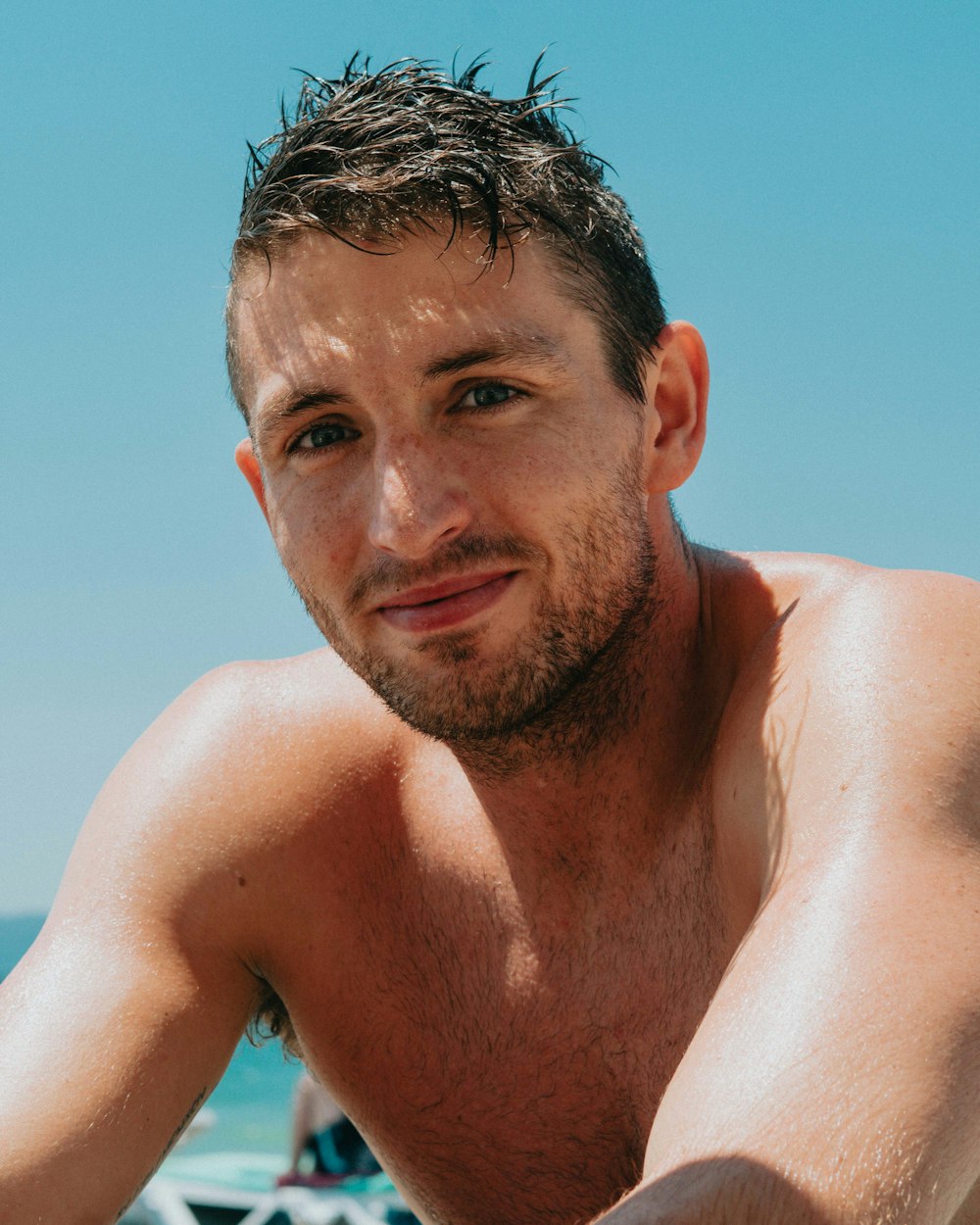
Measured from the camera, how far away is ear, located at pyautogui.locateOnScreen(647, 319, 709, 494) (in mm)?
2402

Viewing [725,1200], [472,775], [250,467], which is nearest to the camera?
A: [725,1200]

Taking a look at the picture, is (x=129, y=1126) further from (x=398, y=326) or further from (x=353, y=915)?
(x=398, y=326)

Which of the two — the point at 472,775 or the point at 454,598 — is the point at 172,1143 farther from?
the point at 454,598

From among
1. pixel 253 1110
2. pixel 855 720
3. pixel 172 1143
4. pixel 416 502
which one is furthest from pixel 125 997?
pixel 253 1110

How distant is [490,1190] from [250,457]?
57.2 inches

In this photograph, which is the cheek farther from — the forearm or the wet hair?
the forearm

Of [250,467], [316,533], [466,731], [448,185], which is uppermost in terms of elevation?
[448,185]

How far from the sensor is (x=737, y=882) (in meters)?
1.95

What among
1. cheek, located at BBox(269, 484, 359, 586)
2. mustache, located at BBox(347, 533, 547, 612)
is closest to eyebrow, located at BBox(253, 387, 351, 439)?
cheek, located at BBox(269, 484, 359, 586)

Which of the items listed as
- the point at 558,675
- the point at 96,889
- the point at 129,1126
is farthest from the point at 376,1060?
the point at 558,675

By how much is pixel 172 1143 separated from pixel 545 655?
41.5 inches

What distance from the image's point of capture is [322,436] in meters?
2.16

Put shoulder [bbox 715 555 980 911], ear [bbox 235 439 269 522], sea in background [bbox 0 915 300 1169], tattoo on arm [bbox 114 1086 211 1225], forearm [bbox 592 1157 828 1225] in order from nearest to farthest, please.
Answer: forearm [bbox 592 1157 828 1225], shoulder [bbox 715 555 980 911], tattoo on arm [bbox 114 1086 211 1225], ear [bbox 235 439 269 522], sea in background [bbox 0 915 300 1169]

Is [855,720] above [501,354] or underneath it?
underneath
